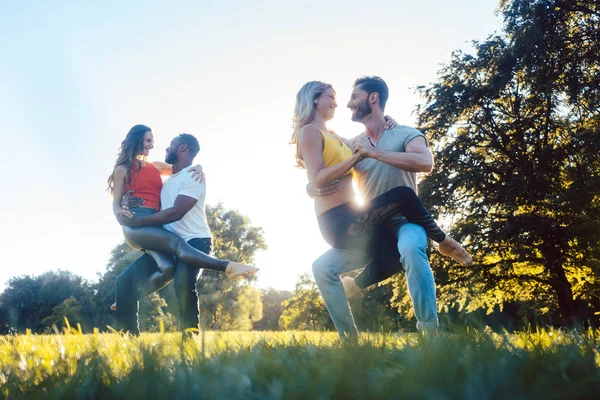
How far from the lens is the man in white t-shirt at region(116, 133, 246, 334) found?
4.85 m

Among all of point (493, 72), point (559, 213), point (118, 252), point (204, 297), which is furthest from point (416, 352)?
point (118, 252)

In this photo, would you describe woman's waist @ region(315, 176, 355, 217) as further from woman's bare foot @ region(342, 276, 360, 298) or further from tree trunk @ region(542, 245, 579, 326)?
tree trunk @ region(542, 245, 579, 326)

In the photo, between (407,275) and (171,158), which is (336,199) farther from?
(171,158)

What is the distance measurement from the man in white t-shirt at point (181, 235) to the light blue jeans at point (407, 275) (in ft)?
4.28

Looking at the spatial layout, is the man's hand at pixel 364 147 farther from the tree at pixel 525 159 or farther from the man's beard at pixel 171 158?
the tree at pixel 525 159

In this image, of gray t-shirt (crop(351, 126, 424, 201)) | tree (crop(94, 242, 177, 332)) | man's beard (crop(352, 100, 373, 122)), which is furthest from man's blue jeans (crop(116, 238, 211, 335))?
tree (crop(94, 242, 177, 332))

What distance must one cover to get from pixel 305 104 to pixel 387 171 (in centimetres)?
94

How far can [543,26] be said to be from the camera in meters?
17.1

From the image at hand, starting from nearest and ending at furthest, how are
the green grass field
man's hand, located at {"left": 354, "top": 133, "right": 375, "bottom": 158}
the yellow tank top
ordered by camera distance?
the green grass field, man's hand, located at {"left": 354, "top": 133, "right": 375, "bottom": 158}, the yellow tank top

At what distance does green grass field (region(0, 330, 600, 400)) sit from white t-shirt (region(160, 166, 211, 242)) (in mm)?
2857

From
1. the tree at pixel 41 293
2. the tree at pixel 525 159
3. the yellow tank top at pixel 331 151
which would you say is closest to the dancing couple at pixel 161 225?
the yellow tank top at pixel 331 151

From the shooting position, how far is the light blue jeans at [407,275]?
3705 millimetres

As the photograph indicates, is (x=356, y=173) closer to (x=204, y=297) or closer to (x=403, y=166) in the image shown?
(x=403, y=166)

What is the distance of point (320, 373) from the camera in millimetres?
1670
